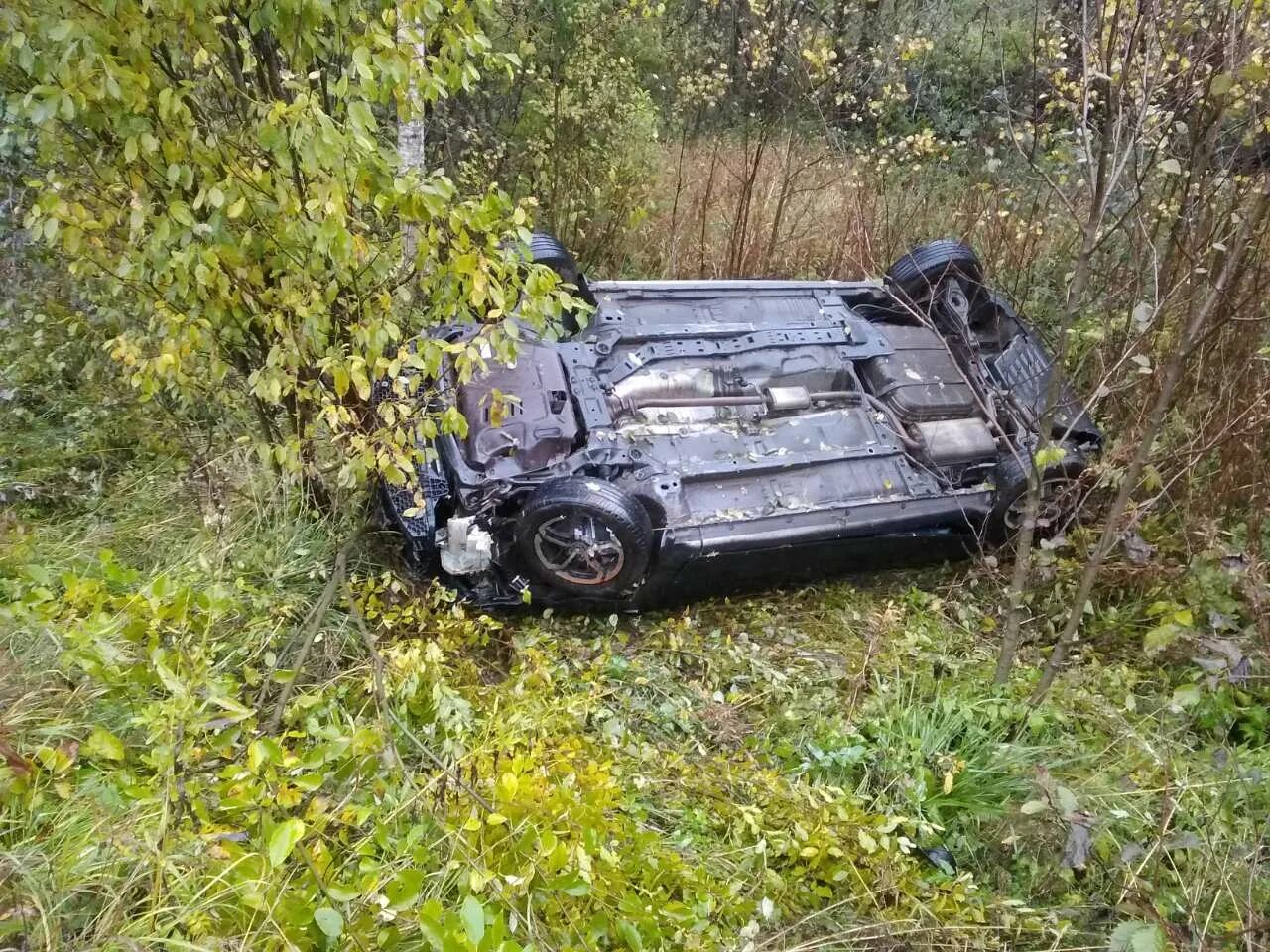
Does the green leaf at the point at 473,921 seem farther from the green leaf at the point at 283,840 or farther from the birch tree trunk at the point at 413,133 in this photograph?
the birch tree trunk at the point at 413,133

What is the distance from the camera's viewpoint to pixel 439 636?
2.90 metres

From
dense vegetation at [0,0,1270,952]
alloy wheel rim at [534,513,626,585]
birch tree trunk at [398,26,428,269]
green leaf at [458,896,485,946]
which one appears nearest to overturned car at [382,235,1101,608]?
alloy wheel rim at [534,513,626,585]

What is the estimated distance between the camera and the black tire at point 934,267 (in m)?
4.28

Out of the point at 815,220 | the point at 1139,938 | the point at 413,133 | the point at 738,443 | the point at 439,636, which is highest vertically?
the point at 413,133

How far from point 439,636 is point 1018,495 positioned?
8.37ft

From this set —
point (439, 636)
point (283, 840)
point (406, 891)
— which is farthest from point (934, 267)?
point (283, 840)

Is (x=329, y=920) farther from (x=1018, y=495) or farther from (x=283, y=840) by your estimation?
(x=1018, y=495)

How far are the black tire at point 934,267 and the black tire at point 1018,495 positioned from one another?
124cm

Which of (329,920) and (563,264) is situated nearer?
(329,920)

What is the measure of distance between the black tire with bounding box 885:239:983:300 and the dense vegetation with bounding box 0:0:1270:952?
0.84 metres

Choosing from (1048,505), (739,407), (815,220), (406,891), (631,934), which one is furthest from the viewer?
(815,220)

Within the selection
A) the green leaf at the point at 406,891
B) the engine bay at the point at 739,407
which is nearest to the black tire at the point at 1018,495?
the engine bay at the point at 739,407

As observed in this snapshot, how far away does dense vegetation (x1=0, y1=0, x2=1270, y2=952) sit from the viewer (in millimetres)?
1630

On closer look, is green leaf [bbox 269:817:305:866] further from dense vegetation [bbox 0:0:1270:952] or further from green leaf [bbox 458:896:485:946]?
green leaf [bbox 458:896:485:946]
